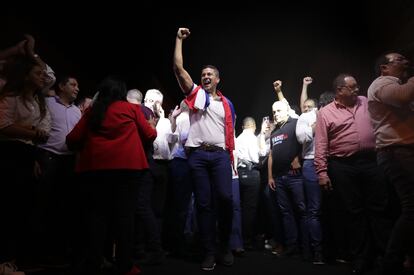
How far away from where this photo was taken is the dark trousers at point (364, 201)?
2670 millimetres

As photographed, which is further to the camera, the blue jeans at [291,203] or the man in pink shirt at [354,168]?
the blue jeans at [291,203]

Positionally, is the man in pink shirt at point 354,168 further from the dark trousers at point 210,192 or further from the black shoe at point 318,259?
the dark trousers at point 210,192

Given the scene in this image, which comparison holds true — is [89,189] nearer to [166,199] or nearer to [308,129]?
[166,199]

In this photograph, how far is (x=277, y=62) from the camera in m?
7.76

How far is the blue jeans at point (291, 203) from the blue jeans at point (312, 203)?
0.31 ft

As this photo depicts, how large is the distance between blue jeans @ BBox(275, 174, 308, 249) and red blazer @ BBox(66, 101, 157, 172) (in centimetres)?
194

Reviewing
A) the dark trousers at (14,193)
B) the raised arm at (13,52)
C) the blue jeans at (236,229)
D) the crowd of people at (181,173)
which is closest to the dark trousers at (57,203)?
the crowd of people at (181,173)

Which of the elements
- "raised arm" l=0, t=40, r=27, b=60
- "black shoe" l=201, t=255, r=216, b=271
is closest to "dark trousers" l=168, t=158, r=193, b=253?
"black shoe" l=201, t=255, r=216, b=271

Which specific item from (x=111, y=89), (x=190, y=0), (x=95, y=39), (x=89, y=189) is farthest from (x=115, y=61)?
(x=89, y=189)

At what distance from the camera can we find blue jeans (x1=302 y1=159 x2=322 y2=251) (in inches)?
131

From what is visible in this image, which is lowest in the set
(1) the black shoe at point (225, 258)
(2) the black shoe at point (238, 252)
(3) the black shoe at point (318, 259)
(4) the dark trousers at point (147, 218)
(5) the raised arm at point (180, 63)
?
(2) the black shoe at point (238, 252)

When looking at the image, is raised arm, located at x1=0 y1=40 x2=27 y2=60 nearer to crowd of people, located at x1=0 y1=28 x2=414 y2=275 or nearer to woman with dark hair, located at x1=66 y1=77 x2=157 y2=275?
crowd of people, located at x1=0 y1=28 x2=414 y2=275

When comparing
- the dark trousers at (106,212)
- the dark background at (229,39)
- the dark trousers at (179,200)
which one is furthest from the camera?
the dark background at (229,39)

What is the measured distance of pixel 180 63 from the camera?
9.61 feet
